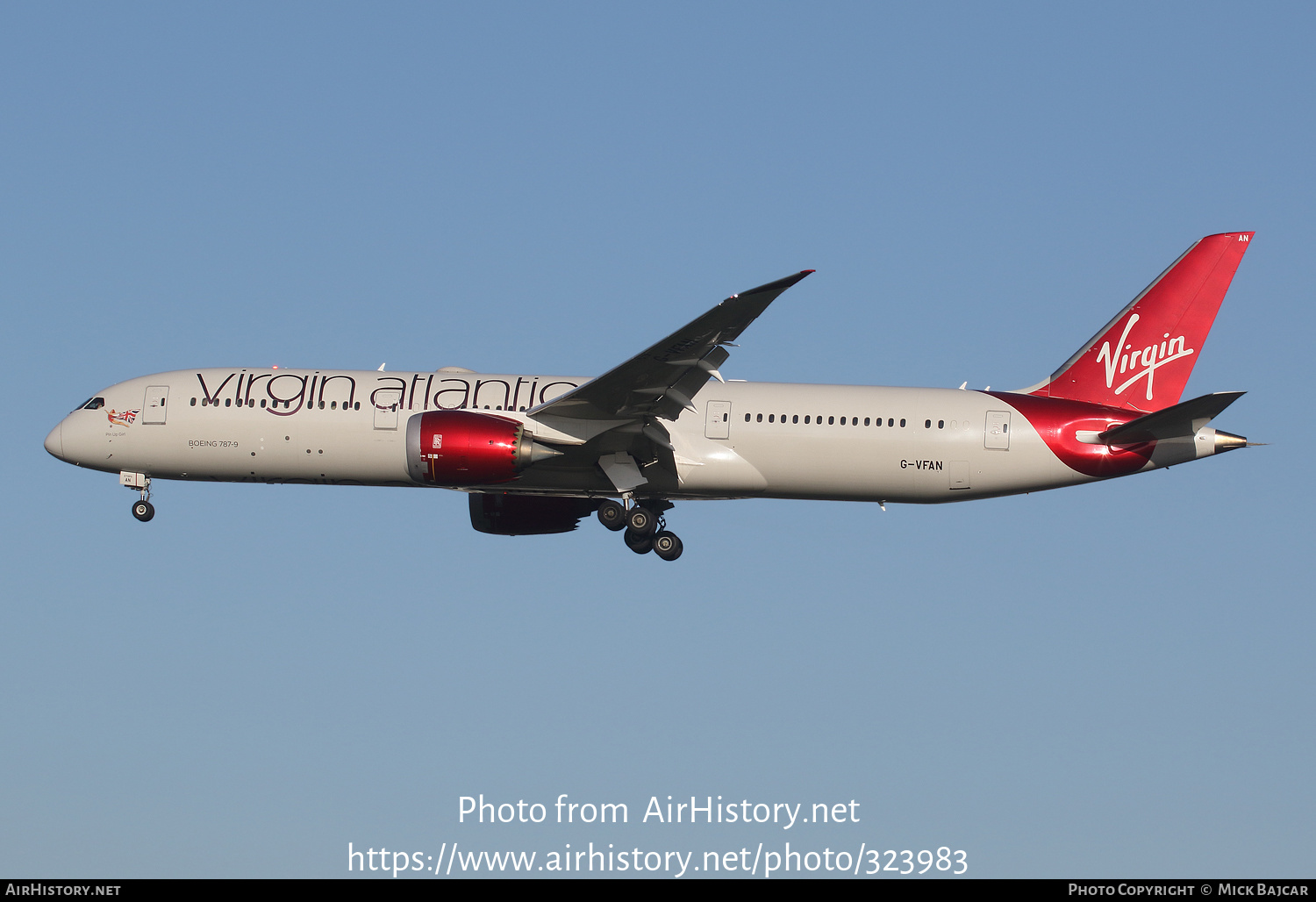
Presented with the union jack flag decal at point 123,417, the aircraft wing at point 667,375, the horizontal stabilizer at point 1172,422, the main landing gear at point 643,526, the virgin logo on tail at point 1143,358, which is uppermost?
the virgin logo on tail at point 1143,358

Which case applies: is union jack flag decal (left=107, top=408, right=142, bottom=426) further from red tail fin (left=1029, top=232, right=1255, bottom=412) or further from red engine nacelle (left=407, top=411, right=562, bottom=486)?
red tail fin (left=1029, top=232, right=1255, bottom=412)

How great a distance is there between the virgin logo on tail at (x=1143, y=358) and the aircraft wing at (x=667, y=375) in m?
10.7

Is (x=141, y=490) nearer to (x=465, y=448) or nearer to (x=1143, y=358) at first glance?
(x=465, y=448)

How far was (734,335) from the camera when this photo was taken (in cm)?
3547

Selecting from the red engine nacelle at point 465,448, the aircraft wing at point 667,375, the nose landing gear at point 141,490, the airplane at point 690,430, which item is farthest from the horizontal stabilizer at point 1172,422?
the nose landing gear at point 141,490

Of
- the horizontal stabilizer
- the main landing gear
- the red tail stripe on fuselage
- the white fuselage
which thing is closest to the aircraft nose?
the white fuselage

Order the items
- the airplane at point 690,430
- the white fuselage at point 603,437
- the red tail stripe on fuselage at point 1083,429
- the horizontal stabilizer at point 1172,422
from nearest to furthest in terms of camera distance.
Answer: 1. the horizontal stabilizer at point 1172,422
2. the airplane at point 690,430
3. the red tail stripe on fuselage at point 1083,429
4. the white fuselage at point 603,437

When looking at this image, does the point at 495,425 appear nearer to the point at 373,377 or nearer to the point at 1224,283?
the point at 373,377

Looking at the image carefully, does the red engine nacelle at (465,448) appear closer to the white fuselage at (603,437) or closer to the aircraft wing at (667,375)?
the white fuselage at (603,437)

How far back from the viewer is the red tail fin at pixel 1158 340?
40344mm

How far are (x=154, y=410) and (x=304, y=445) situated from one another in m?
4.60

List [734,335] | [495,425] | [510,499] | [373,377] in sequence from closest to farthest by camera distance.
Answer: [734,335], [495,425], [373,377], [510,499]

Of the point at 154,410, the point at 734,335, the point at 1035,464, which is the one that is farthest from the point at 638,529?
the point at 154,410

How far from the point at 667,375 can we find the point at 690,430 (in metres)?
2.95
